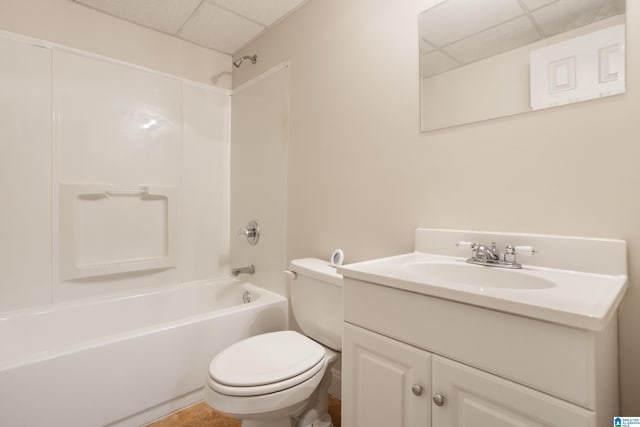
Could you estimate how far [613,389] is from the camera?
2.69 feet

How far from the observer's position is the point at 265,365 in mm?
1159

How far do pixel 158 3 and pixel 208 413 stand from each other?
7.45 feet

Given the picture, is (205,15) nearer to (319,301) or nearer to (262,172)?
(262,172)

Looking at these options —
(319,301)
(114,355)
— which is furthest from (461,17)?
(114,355)

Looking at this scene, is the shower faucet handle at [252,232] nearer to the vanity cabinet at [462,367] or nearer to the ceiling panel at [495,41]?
the vanity cabinet at [462,367]

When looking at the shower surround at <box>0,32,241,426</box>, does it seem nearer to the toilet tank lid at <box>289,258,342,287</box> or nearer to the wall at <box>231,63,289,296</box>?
the wall at <box>231,63,289,296</box>

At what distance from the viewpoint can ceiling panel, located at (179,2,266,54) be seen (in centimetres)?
196

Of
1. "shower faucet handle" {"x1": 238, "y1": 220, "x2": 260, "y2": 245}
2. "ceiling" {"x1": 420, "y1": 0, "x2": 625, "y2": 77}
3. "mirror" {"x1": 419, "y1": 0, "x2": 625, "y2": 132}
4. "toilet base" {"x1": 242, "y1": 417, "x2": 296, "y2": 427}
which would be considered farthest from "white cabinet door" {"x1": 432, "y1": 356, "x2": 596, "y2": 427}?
"shower faucet handle" {"x1": 238, "y1": 220, "x2": 260, "y2": 245}

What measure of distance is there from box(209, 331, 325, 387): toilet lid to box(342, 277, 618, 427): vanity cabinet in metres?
0.24

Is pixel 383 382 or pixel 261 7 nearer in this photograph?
pixel 383 382

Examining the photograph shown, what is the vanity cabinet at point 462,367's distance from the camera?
1.97 feet

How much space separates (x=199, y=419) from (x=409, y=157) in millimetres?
1568

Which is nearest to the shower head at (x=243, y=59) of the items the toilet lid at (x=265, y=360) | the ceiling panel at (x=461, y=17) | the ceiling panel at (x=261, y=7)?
the ceiling panel at (x=261, y=7)

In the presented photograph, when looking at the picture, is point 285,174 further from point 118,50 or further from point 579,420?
point 579,420
